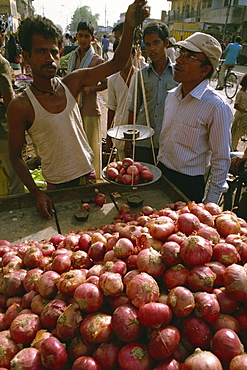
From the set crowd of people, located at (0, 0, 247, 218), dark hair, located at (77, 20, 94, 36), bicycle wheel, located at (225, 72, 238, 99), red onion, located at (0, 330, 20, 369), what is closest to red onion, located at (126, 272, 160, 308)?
red onion, located at (0, 330, 20, 369)

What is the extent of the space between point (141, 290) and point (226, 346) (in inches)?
12.6

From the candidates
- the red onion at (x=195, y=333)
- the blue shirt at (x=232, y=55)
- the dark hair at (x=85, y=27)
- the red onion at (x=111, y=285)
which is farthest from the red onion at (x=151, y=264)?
the blue shirt at (x=232, y=55)

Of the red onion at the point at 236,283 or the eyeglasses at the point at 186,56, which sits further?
the eyeglasses at the point at 186,56

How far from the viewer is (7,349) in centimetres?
100

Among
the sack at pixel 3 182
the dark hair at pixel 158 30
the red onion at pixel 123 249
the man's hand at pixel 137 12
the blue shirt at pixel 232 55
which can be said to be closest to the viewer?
the red onion at pixel 123 249

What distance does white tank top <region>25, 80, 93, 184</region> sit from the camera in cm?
209

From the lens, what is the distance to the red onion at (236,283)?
97 cm

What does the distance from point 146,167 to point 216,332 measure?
1.48m

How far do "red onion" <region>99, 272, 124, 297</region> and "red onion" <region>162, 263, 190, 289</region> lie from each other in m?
0.18

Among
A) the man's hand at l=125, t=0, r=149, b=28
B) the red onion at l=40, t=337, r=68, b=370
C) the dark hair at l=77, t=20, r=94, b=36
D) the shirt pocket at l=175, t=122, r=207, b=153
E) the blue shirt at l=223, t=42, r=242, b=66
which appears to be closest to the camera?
the red onion at l=40, t=337, r=68, b=370

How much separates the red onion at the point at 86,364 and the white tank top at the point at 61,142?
5.36 feet

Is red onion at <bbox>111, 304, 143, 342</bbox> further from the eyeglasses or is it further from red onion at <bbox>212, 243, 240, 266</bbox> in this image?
the eyeglasses

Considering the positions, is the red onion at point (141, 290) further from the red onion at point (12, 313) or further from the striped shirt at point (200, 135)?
the striped shirt at point (200, 135)

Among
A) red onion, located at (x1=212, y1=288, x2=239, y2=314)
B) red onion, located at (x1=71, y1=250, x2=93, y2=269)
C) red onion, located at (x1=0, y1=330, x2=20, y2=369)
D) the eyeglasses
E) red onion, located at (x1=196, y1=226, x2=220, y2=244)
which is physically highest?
the eyeglasses
